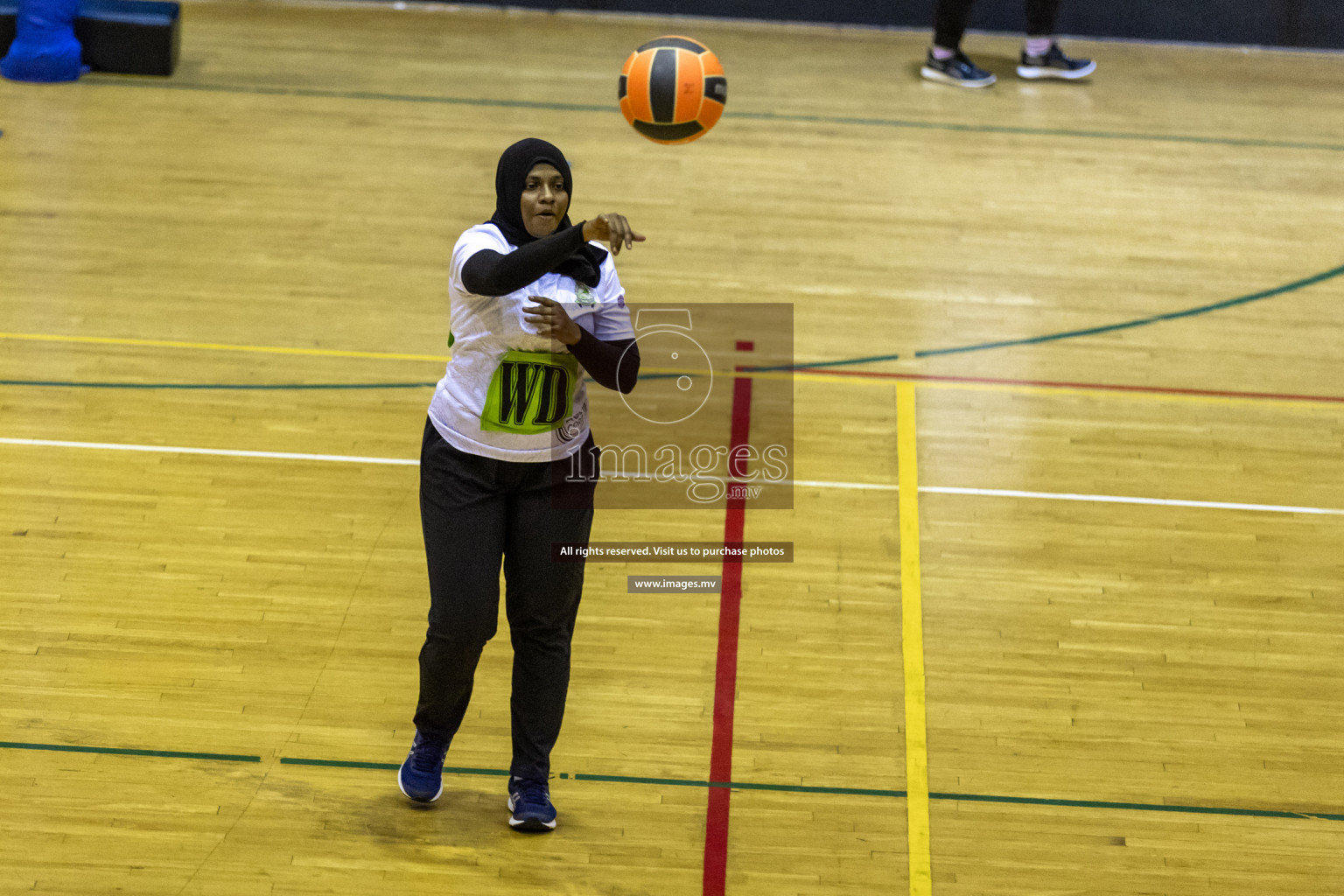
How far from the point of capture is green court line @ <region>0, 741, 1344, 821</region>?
12.8 feet

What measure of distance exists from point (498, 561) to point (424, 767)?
0.73 meters

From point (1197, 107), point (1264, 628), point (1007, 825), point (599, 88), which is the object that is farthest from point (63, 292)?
point (1197, 107)

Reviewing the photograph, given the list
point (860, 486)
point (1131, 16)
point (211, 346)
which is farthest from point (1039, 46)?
point (211, 346)

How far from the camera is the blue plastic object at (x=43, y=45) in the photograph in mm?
8914

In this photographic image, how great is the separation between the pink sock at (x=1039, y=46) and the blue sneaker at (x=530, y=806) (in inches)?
319

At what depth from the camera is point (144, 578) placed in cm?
464

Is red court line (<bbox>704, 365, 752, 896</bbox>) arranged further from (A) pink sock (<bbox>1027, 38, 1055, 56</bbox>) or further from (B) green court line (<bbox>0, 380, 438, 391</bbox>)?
(A) pink sock (<bbox>1027, 38, 1055, 56</bbox>)

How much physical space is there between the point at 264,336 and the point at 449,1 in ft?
19.6

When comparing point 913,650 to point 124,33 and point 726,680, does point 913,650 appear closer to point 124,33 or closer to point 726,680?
point 726,680

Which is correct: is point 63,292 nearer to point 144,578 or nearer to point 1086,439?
point 144,578

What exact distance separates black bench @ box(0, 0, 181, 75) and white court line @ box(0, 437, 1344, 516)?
15.7 feet

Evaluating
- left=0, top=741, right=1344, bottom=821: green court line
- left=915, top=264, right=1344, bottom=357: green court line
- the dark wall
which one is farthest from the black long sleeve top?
the dark wall

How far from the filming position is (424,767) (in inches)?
145

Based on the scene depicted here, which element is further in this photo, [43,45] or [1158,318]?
[43,45]
